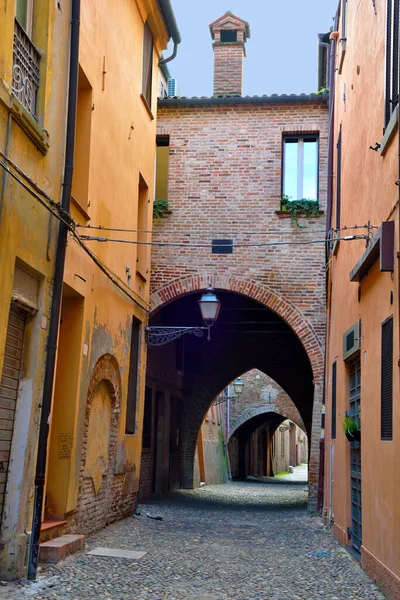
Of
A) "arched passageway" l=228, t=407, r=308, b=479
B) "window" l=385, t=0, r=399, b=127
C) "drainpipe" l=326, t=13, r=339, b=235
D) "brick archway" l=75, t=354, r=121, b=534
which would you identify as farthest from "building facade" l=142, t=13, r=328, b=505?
"arched passageway" l=228, t=407, r=308, b=479

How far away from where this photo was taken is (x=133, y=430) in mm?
11781

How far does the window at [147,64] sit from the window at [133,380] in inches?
150

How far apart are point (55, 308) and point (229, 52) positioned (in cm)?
1054

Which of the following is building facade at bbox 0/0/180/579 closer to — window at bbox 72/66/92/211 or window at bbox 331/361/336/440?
window at bbox 72/66/92/211

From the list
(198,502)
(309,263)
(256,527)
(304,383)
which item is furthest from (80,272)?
(304,383)

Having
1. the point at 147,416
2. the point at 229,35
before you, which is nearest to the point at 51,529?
the point at 147,416

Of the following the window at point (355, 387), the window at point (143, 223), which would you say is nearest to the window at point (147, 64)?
the window at point (143, 223)

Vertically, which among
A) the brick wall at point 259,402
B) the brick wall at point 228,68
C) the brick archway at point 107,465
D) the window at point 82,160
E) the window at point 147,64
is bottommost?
the brick archway at point 107,465

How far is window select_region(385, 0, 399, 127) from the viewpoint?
638 cm

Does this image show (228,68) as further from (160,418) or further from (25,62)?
(25,62)

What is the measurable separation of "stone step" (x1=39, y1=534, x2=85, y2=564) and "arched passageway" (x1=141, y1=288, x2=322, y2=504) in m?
8.28

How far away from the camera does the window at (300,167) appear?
14266mm

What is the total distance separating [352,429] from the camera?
8.52 meters

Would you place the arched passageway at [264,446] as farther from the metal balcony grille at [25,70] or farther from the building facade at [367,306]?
the metal balcony grille at [25,70]
